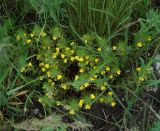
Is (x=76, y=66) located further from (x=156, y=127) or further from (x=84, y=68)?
(x=156, y=127)

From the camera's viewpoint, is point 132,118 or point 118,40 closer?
point 132,118

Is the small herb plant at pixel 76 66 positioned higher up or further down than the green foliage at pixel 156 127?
higher up

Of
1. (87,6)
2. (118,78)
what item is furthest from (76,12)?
(118,78)

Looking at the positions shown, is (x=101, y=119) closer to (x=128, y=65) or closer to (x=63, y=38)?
(x=128, y=65)

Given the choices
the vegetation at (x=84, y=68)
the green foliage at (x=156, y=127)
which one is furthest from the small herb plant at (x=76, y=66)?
the green foliage at (x=156, y=127)

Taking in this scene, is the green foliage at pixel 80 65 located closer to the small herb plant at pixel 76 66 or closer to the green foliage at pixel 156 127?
the small herb plant at pixel 76 66

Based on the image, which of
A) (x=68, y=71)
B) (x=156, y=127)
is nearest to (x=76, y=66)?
(x=68, y=71)

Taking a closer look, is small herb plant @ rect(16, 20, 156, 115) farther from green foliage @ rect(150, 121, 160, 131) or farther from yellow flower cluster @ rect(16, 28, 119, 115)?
green foliage @ rect(150, 121, 160, 131)

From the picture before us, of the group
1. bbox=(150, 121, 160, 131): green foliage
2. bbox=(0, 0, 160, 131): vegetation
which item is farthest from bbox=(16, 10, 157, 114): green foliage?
bbox=(150, 121, 160, 131): green foliage
